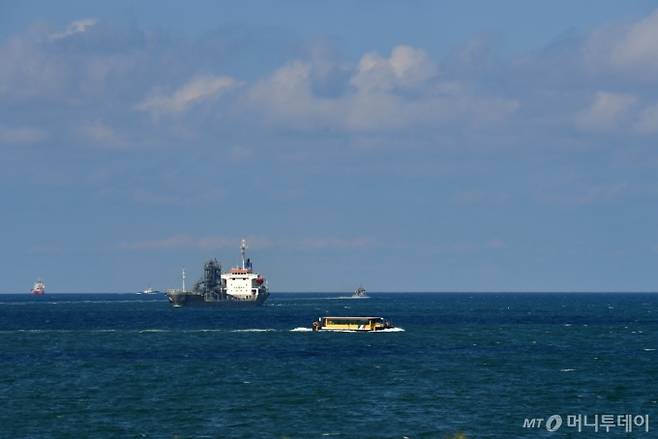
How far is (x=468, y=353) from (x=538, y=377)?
29446 mm

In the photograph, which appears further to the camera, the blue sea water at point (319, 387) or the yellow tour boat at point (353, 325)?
the yellow tour boat at point (353, 325)

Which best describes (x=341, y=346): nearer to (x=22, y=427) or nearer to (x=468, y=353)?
(x=468, y=353)

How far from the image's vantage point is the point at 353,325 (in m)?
195

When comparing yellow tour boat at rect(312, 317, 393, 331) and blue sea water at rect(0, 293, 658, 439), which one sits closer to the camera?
blue sea water at rect(0, 293, 658, 439)

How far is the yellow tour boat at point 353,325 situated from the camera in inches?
7574

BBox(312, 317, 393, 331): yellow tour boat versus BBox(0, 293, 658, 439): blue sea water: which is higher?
BBox(312, 317, 393, 331): yellow tour boat

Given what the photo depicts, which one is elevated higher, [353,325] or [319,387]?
[353,325]

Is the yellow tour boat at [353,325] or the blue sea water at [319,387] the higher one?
the yellow tour boat at [353,325]

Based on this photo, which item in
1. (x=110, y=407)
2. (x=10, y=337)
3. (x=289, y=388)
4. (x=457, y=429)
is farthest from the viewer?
(x=10, y=337)

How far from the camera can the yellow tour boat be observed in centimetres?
19238

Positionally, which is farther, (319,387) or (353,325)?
(353,325)

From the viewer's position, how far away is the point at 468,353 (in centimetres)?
13662

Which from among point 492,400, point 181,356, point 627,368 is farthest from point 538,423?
point 181,356

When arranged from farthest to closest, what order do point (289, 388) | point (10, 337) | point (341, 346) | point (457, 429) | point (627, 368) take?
point (10, 337)
point (341, 346)
point (627, 368)
point (289, 388)
point (457, 429)
